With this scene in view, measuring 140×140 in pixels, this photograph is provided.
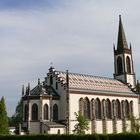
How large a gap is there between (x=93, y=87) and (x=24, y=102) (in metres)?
19.9

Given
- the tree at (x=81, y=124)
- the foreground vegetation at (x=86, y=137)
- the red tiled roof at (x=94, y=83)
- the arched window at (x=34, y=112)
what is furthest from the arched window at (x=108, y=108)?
the foreground vegetation at (x=86, y=137)

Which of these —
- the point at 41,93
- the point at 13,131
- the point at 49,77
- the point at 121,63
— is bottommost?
the point at 13,131

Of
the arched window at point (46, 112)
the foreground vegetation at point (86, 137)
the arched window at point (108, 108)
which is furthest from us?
the arched window at point (108, 108)

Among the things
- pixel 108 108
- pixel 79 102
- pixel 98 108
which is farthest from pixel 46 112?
pixel 108 108

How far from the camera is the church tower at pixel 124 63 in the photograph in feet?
299

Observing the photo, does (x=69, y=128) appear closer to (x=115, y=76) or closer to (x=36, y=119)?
(x=36, y=119)

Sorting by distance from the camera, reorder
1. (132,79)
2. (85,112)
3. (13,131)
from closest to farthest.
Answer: (13,131), (85,112), (132,79)

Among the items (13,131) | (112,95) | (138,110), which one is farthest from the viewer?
(138,110)

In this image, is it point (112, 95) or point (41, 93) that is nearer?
point (41, 93)

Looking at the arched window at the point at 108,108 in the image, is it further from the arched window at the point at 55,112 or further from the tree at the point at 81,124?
the arched window at the point at 55,112

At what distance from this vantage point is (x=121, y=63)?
92500 millimetres

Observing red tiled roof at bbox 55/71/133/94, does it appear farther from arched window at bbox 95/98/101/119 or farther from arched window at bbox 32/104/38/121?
arched window at bbox 32/104/38/121

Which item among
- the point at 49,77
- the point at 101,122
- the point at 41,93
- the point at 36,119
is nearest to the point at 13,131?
the point at 36,119

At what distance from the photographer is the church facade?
65625 mm
